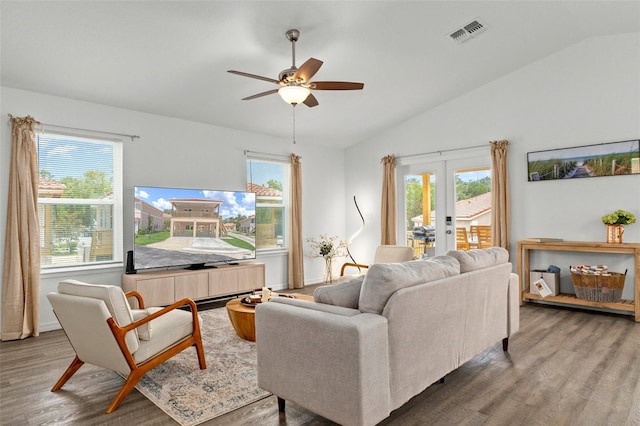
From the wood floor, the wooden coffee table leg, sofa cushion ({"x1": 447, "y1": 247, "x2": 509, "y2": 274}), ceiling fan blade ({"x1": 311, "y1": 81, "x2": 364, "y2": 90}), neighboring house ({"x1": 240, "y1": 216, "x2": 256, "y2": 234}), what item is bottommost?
the wood floor

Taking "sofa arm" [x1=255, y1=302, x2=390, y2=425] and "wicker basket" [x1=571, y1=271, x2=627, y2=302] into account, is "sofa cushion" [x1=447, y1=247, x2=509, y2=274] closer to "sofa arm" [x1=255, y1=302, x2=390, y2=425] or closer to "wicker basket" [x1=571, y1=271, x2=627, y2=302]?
"sofa arm" [x1=255, y1=302, x2=390, y2=425]

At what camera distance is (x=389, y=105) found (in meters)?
6.11

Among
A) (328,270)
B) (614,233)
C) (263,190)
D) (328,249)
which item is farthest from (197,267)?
(614,233)

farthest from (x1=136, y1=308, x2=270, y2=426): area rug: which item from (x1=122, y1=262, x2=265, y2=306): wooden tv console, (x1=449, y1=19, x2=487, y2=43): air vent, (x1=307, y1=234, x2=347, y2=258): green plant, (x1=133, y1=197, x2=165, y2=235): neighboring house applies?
(x1=449, y1=19, x2=487, y2=43): air vent

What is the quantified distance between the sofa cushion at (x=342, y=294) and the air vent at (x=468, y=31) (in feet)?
10.9

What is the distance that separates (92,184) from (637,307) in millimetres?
6374

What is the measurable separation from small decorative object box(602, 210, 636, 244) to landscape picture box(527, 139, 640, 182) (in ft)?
1.72

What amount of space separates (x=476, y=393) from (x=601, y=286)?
9.68 feet

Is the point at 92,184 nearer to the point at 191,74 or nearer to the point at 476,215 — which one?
the point at 191,74

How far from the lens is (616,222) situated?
4664 mm

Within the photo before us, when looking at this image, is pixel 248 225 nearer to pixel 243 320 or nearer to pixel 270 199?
pixel 270 199

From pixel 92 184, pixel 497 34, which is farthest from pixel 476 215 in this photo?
pixel 92 184

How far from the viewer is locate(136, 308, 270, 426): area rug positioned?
2.50 meters

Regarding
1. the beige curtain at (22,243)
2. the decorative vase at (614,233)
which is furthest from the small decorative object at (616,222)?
the beige curtain at (22,243)
